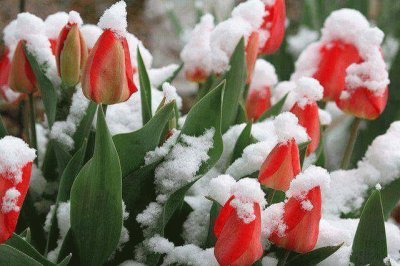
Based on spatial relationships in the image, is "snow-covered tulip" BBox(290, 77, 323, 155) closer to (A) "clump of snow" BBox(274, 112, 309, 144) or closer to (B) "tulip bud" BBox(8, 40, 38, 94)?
(A) "clump of snow" BBox(274, 112, 309, 144)

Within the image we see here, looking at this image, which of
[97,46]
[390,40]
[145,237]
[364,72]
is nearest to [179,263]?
[145,237]

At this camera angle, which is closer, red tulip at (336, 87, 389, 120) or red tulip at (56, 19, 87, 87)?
red tulip at (56, 19, 87, 87)

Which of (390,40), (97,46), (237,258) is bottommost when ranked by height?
(390,40)

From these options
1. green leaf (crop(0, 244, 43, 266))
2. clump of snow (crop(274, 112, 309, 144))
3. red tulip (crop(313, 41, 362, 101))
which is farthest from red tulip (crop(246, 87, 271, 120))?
green leaf (crop(0, 244, 43, 266))

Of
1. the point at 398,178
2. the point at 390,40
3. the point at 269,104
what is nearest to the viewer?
the point at 398,178

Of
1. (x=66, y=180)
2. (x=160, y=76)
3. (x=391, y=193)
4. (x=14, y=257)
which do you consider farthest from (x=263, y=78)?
(x=14, y=257)

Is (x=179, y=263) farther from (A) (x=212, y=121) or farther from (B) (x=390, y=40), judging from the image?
(B) (x=390, y=40)

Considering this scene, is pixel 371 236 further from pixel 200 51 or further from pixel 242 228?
pixel 200 51
